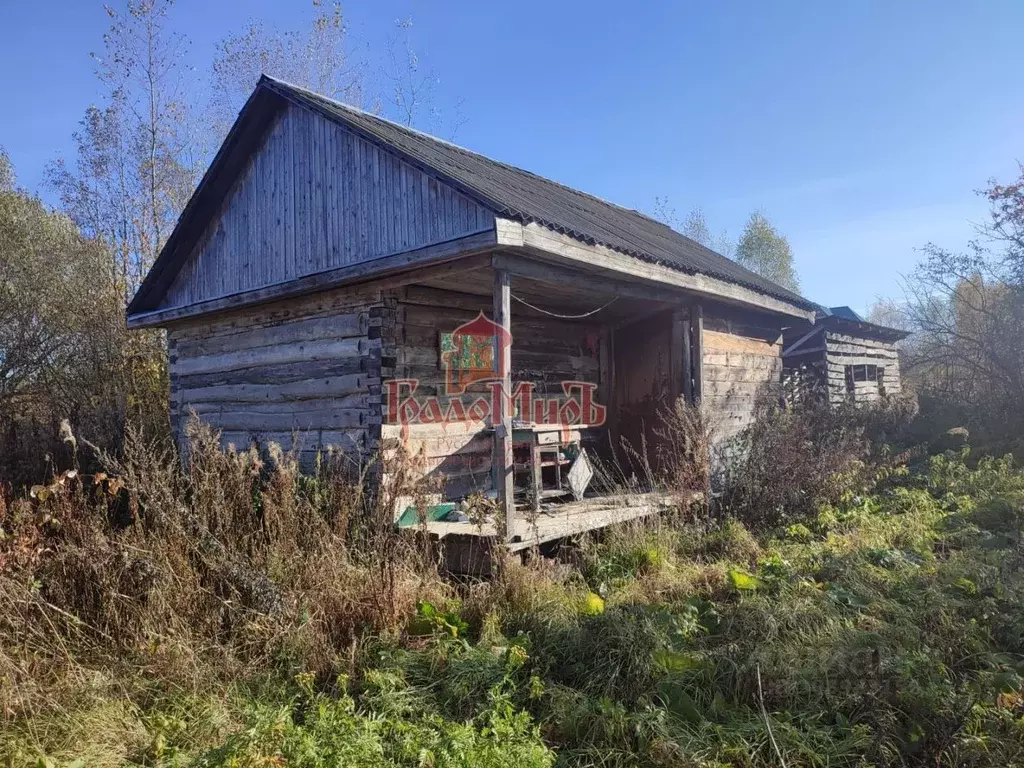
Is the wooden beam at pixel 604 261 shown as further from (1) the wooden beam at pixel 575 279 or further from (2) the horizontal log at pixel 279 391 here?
(2) the horizontal log at pixel 279 391

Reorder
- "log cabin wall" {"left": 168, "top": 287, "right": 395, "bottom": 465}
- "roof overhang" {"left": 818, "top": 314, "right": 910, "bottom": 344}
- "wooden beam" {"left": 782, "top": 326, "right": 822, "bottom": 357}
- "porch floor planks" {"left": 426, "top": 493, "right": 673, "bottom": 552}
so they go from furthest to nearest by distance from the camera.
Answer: "roof overhang" {"left": 818, "top": 314, "right": 910, "bottom": 344}, "wooden beam" {"left": 782, "top": 326, "right": 822, "bottom": 357}, "log cabin wall" {"left": 168, "top": 287, "right": 395, "bottom": 465}, "porch floor planks" {"left": 426, "top": 493, "right": 673, "bottom": 552}

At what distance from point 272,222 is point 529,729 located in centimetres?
652

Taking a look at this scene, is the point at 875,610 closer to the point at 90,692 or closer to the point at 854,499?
the point at 854,499

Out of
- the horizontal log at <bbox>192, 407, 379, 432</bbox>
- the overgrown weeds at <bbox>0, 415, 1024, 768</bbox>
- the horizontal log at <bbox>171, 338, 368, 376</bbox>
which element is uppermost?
the horizontal log at <bbox>171, 338, 368, 376</bbox>

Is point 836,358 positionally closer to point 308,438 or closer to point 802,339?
point 802,339

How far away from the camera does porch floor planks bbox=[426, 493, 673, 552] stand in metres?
5.27

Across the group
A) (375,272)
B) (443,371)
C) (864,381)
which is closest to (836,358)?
(864,381)

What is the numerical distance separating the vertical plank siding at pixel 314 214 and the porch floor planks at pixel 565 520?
2.48m

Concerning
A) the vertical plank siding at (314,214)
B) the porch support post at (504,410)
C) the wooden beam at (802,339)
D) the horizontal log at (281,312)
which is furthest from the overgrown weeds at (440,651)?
the wooden beam at (802,339)

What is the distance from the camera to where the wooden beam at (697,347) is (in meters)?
8.15

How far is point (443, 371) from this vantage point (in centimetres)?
711

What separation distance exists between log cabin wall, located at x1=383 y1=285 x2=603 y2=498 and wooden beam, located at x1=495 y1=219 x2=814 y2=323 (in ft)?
5.58

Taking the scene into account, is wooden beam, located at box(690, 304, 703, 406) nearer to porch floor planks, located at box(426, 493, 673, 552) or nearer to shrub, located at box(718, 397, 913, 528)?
shrub, located at box(718, 397, 913, 528)

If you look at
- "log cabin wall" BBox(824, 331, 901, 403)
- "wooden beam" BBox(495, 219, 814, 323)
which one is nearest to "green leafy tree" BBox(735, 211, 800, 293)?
"log cabin wall" BBox(824, 331, 901, 403)
